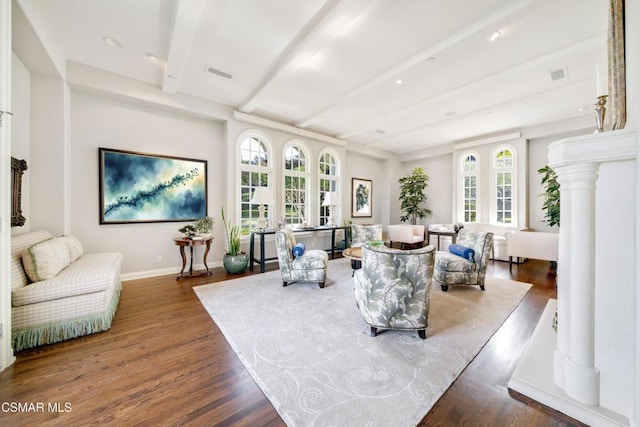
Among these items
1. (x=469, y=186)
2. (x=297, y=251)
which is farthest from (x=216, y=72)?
(x=469, y=186)

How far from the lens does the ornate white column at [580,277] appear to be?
1412 millimetres

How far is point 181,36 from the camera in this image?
267cm

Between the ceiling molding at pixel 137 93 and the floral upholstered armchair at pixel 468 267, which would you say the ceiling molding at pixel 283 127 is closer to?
the ceiling molding at pixel 137 93

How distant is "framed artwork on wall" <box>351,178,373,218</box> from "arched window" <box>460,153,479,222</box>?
8.74ft

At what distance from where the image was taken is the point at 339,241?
675 cm

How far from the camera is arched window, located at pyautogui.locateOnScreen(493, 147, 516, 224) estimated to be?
6.04 m

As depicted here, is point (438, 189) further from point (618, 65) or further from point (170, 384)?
point (170, 384)

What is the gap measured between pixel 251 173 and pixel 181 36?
2737 mm

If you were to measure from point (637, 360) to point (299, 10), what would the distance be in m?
3.58

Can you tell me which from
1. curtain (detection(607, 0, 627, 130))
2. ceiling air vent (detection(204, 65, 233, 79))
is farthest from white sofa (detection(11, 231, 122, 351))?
curtain (detection(607, 0, 627, 130))

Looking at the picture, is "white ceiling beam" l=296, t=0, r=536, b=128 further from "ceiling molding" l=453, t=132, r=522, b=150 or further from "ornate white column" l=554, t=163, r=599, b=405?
"ceiling molding" l=453, t=132, r=522, b=150

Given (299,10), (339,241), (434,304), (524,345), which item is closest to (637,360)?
(524,345)

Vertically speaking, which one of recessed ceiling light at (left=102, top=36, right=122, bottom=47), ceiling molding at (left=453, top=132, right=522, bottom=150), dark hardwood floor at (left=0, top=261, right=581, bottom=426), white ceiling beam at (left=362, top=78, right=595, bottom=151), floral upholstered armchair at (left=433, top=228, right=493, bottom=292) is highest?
recessed ceiling light at (left=102, top=36, right=122, bottom=47)

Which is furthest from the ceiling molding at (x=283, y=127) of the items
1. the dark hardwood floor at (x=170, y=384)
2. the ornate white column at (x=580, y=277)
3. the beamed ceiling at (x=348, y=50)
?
the ornate white column at (x=580, y=277)
